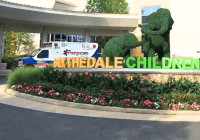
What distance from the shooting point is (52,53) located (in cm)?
1697

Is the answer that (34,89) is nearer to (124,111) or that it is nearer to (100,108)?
(100,108)

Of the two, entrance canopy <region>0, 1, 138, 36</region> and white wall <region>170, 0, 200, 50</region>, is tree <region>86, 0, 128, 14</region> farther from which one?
white wall <region>170, 0, 200, 50</region>

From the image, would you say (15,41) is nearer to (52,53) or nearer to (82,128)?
(52,53)

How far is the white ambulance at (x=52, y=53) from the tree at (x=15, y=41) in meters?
22.7

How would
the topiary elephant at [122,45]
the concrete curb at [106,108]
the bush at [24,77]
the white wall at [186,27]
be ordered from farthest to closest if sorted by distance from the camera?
the white wall at [186,27]
the topiary elephant at [122,45]
the bush at [24,77]
the concrete curb at [106,108]

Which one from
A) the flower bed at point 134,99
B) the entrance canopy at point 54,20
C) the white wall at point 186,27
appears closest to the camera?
the flower bed at point 134,99

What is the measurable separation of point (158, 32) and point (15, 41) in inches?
Result: 1338

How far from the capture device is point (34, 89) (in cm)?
1059

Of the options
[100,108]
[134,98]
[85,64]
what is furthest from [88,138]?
[85,64]

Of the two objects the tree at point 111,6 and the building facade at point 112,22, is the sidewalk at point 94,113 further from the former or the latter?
the tree at point 111,6

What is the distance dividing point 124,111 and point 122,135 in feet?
9.74

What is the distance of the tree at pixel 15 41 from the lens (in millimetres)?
37125

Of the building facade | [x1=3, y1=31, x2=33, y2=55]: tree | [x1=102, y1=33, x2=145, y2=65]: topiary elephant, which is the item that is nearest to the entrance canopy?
the building facade

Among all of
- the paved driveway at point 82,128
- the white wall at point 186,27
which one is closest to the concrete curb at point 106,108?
the paved driveway at point 82,128
